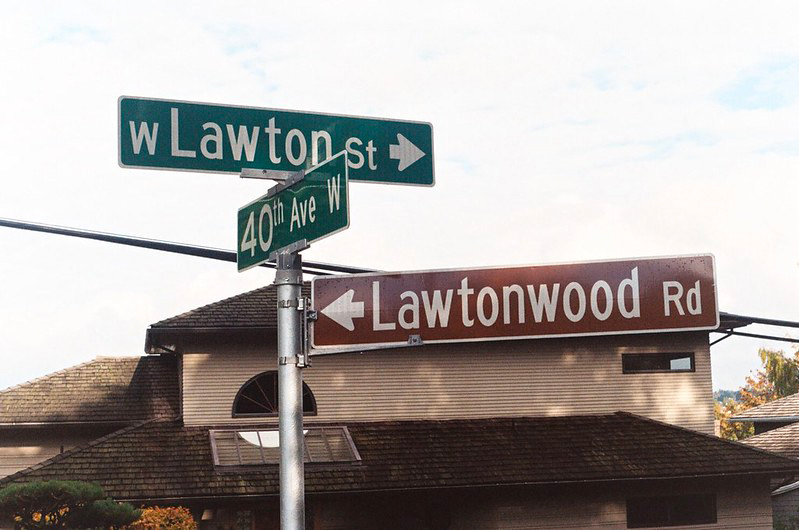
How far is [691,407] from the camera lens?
27938 millimetres

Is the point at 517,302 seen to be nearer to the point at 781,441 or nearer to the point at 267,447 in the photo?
the point at 267,447

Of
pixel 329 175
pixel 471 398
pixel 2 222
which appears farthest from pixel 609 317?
pixel 471 398

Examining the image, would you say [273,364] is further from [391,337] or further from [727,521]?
[391,337]

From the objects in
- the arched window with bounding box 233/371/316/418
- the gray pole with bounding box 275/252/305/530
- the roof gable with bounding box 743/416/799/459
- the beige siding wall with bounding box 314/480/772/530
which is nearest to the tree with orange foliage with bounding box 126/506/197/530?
the beige siding wall with bounding box 314/480/772/530

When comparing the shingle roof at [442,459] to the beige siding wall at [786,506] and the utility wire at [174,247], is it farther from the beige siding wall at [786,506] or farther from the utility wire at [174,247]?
the utility wire at [174,247]

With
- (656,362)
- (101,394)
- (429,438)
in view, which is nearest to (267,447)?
(429,438)

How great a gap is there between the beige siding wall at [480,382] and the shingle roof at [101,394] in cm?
265

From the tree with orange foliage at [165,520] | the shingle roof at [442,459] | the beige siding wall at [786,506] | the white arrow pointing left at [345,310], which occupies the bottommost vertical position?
the beige siding wall at [786,506]

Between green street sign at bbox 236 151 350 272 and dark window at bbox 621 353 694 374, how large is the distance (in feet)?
73.5

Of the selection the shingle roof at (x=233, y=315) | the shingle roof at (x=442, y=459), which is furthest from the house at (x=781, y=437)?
the shingle roof at (x=233, y=315)

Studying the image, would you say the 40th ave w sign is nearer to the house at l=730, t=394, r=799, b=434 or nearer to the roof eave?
the roof eave

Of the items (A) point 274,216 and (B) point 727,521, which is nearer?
(A) point 274,216

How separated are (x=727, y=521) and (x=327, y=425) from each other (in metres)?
9.82

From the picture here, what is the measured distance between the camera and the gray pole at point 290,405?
5648 mm
